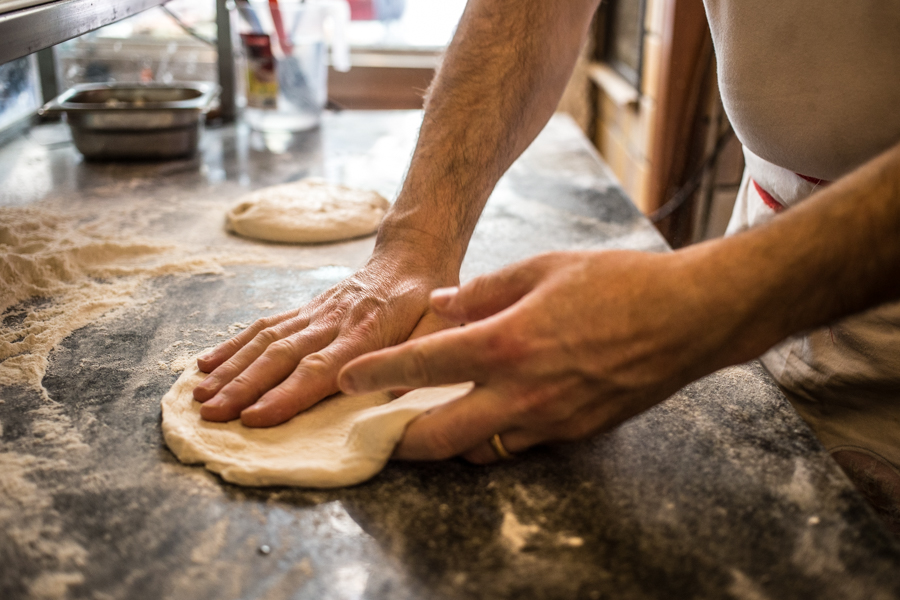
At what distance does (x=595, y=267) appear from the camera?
0.71 m

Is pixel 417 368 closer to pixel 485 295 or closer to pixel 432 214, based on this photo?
pixel 485 295

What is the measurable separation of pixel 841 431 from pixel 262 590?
989 millimetres

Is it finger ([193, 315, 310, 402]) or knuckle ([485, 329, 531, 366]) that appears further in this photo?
finger ([193, 315, 310, 402])

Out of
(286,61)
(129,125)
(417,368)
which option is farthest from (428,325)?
(286,61)

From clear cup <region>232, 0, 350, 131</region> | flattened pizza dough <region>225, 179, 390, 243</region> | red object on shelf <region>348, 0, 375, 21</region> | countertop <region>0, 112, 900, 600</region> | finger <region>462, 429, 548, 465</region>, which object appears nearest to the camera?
countertop <region>0, 112, 900, 600</region>

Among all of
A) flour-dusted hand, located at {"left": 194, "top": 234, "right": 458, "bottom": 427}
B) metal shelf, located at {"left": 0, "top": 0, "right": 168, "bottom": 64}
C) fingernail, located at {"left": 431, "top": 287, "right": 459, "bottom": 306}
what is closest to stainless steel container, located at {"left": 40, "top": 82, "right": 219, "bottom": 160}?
metal shelf, located at {"left": 0, "top": 0, "right": 168, "bottom": 64}

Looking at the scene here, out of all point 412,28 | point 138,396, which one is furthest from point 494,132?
point 412,28

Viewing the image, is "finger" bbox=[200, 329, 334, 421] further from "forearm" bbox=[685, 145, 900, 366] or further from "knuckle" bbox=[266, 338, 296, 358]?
"forearm" bbox=[685, 145, 900, 366]

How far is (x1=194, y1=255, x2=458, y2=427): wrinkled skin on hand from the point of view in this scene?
87cm

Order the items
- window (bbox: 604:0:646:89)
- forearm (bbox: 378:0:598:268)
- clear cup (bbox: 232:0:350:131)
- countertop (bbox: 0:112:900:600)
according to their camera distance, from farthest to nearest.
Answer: window (bbox: 604:0:646:89) < clear cup (bbox: 232:0:350:131) < forearm (bbox: 378:0:598:268) < countertop (bbox: 0:112:900:600)

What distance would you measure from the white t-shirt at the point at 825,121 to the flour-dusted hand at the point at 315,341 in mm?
515

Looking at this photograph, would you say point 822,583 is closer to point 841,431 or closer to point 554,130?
point 841,431

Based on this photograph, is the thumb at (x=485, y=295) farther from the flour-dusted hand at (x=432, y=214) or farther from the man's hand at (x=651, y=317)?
the flour-dusted hand at (x=432, y=214)

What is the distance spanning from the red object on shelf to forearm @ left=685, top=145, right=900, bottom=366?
322 cm
